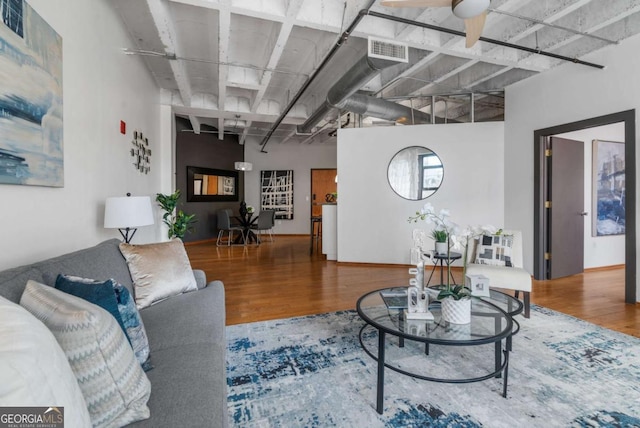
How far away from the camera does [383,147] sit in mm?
5195

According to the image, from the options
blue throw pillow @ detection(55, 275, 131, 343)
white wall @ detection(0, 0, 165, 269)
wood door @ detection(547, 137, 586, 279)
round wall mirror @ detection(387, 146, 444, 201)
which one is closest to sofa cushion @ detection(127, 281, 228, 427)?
blue throw pillow @ detection(55, 275, 131, 343)

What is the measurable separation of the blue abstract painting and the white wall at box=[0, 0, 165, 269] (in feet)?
0.33

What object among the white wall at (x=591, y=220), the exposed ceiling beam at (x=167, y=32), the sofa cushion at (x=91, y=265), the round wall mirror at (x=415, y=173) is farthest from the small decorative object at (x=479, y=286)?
the white wall at (x=591, y=220)

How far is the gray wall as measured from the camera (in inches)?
296

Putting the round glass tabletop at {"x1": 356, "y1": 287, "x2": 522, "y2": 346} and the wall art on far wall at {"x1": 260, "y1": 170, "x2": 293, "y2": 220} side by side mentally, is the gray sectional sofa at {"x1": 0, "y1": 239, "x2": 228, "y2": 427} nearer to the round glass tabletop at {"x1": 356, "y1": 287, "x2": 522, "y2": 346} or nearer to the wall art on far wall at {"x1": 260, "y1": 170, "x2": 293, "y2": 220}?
the round glass tabletop at {"x1": 356, "y1": 287, "x2": 522, "y2": 346}

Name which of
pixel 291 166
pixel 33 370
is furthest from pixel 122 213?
pixel 291 166

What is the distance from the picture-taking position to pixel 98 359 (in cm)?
84

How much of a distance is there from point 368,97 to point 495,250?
2.89 m

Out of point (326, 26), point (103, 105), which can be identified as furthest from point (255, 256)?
point (326, 26)

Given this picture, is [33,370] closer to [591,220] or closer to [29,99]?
[29,99]

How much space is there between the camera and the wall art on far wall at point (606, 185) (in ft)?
15.9

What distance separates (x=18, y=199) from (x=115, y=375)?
4.55ft

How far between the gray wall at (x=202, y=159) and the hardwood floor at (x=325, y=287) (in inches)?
82.3

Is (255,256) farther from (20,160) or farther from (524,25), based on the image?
(524,25)
